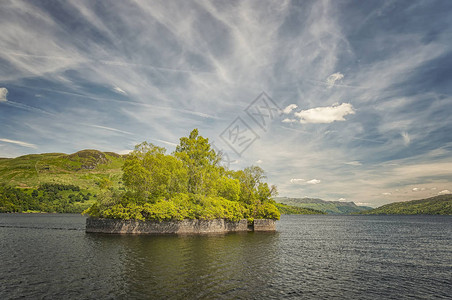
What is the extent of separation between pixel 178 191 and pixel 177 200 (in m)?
8.13

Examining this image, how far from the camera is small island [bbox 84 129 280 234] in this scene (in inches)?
2566

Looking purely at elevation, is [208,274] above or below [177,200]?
below

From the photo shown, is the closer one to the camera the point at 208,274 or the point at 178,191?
the point at 208,274

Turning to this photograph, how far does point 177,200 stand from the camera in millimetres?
71938

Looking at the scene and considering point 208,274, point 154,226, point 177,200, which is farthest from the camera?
point 177,200

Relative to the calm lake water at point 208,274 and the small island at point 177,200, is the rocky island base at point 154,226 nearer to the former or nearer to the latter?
the small island at point 177,200

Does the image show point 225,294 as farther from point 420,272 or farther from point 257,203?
point 257,203

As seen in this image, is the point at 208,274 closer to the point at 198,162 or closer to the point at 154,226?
the point at 154,226

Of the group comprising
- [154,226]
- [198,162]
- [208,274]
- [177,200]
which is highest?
[198,162]

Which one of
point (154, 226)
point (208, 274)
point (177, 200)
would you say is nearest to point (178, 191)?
point (177, 200)

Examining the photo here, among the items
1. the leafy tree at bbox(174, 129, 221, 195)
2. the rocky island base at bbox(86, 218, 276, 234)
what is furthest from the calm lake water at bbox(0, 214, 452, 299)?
the leafy tree at bbox(174, 129, 221, 195)

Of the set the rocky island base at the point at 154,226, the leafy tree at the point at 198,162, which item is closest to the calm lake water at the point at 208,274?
the rocky island base at the point at 154,226

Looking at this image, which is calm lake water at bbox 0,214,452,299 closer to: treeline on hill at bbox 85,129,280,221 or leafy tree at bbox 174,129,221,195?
treeline on hill at bbox 85,129,280,221

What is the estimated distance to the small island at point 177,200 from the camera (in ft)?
214
